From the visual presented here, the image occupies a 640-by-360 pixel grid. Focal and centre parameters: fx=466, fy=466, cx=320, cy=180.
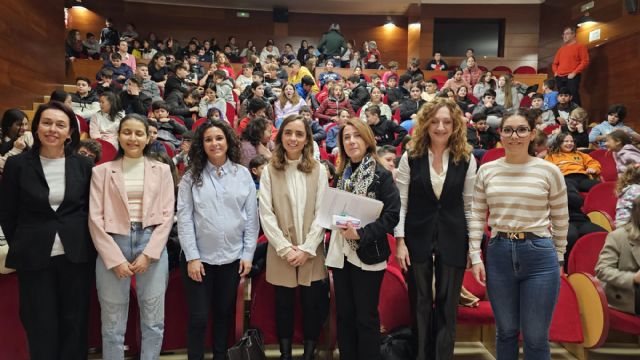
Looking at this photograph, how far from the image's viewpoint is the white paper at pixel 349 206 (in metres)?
1.95

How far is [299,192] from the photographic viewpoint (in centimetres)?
216

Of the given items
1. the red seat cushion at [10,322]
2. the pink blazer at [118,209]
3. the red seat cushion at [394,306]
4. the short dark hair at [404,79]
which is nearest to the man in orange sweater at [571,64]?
the short dark hair at [404,79]

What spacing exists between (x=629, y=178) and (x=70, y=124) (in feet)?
10.4

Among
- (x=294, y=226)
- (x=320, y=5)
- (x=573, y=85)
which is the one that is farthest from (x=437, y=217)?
(x=320, y=5)

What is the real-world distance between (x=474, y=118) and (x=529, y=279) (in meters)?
4.43

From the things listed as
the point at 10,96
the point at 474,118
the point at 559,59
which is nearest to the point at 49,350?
the point at 10,96

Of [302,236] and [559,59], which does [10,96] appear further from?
[559,59]

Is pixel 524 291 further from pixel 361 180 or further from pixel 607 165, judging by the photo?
pixel 607 165

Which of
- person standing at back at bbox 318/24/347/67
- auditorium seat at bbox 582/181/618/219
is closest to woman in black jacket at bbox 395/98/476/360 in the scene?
auditorium seat at bbox 582/181/618/219

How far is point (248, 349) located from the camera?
6.70 feet

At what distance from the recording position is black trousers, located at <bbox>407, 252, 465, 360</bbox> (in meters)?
1.96

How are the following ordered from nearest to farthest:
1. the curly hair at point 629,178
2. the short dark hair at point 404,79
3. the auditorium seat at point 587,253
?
the auditorium seat at point 587,253 → the curly hair at point 629,178 → the short dark hair at point 404,79

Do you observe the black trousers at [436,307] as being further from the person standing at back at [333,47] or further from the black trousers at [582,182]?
the person standing at back at [333,47]

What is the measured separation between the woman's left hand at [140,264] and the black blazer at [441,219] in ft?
3.69
